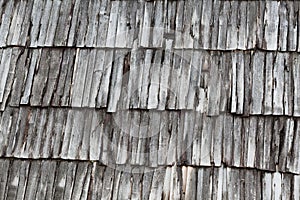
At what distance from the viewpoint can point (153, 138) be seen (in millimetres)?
4402

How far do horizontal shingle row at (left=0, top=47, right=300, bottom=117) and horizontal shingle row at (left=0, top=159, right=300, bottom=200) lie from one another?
49cm

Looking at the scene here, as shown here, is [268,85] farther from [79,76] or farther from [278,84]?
[79,76]

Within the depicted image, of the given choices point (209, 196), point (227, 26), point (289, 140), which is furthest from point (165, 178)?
point (227, 26)

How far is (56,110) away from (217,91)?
4.35ft

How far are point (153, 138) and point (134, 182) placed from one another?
376 millimetres

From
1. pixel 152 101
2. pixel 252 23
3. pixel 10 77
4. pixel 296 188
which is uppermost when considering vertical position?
pixel 252 23

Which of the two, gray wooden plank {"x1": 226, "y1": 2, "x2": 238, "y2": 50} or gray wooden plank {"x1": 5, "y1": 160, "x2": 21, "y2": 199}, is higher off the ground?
gray wooden plank {"x1": 226, "y1": 2, "x2": 238, "y2": 50}

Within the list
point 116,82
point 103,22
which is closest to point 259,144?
point 116,82

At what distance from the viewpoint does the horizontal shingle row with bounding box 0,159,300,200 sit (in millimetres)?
4223

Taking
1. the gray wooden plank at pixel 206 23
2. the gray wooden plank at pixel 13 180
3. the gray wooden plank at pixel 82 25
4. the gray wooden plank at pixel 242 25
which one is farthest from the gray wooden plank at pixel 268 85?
the gray wooden plank at pixel 13 180

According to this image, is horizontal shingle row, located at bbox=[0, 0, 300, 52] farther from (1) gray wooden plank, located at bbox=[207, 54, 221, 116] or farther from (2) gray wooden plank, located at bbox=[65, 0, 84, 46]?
(1) gray wooden plank, located at bbox=[207, 54, 221, 116]

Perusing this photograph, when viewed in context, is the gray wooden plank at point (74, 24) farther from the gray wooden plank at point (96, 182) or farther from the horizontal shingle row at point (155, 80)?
the gray wooden plank at point (96, 182)

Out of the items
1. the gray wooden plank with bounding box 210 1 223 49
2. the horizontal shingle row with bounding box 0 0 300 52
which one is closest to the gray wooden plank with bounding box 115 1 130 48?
the horizontal shingle row with bounding box 0 0 300 52

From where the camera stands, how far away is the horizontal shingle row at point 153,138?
4.29m
